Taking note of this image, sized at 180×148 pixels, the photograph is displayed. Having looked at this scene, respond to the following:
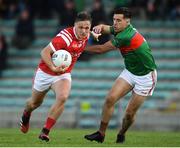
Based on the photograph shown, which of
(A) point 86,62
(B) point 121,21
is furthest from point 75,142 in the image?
(A) point 86,62

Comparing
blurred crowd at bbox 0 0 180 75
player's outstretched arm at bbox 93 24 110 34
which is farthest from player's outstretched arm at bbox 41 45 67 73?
blurred crowd at bbox 0 0 180 75

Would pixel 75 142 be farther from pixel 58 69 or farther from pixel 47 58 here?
pixel 47 58

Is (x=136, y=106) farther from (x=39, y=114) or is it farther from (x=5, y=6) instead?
(x=5, y=6)

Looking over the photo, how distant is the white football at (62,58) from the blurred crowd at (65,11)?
35.3 feet

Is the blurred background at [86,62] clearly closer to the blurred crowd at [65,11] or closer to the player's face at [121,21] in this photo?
the blurred crowd at [65,11]

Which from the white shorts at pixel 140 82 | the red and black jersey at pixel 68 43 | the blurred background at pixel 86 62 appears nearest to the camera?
the red and black jersey at pixel 68 43

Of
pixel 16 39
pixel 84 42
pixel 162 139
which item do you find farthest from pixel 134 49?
pixel 16 39

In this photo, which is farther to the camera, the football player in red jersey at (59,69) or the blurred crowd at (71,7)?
the blurred crowd at (71,7)

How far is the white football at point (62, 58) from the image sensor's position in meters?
15.6

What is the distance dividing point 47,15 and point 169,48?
475 cm

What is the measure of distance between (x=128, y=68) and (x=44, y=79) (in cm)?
158

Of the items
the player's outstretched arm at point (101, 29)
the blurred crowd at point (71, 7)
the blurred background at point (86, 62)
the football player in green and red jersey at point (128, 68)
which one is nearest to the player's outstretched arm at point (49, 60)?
the football player in green and red jersey at point (128, 68)

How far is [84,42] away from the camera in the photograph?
1630 centimetres

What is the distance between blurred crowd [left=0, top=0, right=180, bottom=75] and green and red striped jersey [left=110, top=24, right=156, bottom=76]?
10.4 metres
